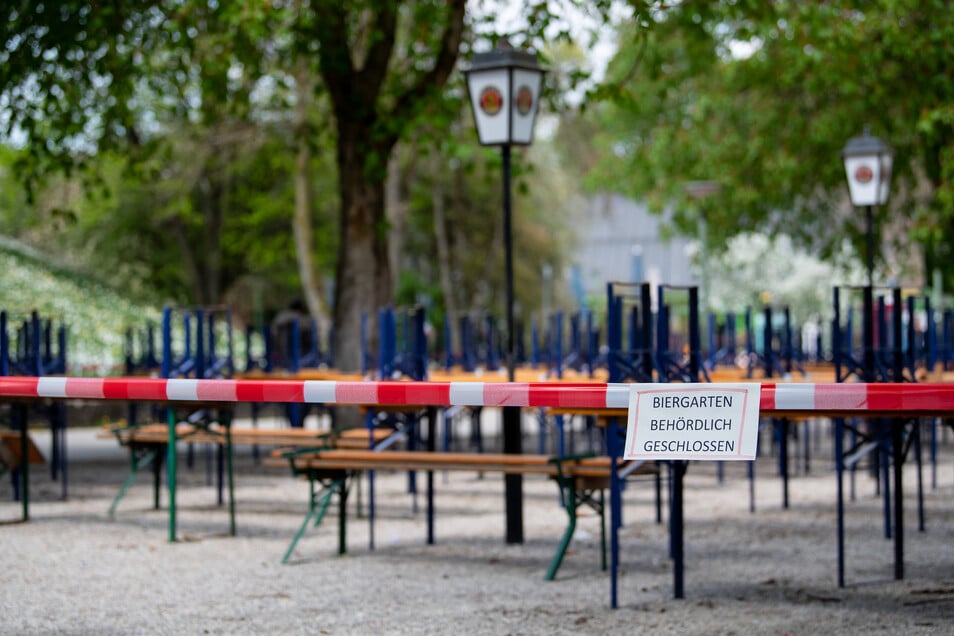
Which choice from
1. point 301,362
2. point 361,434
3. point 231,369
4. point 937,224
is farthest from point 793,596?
point 937,224

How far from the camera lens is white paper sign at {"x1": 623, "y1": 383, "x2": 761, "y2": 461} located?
18.6 feet

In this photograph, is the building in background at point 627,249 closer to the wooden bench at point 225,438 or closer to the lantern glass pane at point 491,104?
the wooden bench at point 225,438

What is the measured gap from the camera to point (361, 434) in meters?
11.3

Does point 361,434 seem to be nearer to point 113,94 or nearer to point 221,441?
point 221,441

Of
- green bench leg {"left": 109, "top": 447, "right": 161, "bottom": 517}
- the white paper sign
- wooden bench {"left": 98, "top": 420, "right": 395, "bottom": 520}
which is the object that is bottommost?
green bench leg {"left": 109, "top": 447, "right": 161, "bottom": 517}

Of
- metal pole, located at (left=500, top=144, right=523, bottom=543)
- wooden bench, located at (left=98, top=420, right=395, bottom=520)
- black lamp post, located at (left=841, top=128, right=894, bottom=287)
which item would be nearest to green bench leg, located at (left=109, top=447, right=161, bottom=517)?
wooden bench, located at (left=98, top=420, right=395, bottom=520)

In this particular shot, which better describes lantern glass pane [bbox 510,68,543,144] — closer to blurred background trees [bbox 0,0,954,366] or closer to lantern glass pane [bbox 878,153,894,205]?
blurred background trees [bbox 0,0,954,366]

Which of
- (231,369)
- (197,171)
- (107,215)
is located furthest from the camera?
(107,215)

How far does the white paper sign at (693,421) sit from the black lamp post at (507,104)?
15.0 ft

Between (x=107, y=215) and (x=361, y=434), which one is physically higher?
(x=107, y=215)

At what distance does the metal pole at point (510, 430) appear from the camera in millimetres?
10297

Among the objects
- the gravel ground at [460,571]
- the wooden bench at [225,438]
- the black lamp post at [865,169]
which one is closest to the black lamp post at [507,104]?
the wooden bench at [225,438]

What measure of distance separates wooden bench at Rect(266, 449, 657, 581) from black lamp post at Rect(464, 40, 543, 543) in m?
1.15

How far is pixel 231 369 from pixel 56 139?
18.2 ft
